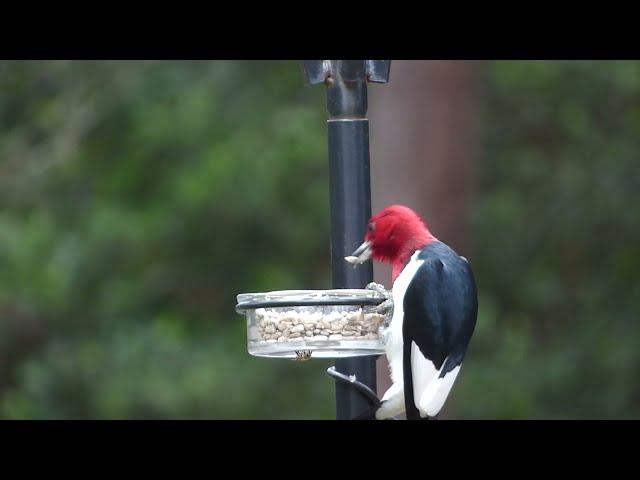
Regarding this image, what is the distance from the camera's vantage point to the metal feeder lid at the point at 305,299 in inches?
137

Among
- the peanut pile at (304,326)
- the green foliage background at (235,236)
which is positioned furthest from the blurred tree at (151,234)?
the peanut pile at (304,326)

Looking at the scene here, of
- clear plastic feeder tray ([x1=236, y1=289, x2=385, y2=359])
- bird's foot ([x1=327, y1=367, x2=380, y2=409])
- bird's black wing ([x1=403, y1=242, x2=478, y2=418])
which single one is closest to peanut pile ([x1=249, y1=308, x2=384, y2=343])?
clear plastic feeder tray ([x1=236, y1=289, x2=385, y2=359])

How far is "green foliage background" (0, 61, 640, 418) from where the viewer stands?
9.53m

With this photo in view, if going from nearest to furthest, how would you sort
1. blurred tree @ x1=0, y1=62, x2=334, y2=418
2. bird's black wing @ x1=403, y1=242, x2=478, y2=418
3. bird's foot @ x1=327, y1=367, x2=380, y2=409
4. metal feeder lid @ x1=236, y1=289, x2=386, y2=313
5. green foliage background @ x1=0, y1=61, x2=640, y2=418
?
1. metal feeder lid @ x1=236, y1=289, x2=386, y2=313
2. bird's foot @ x1=327, y1=367, x2=380, y2=409
3. bird's black wing @ x1=403, y1=242, x2=478, y2=418
4. blurred tree @ x1=0, y1=62, x2=334, y2=418
5. green foliage background @ x1=0, y1=61, x2=640, y2=418

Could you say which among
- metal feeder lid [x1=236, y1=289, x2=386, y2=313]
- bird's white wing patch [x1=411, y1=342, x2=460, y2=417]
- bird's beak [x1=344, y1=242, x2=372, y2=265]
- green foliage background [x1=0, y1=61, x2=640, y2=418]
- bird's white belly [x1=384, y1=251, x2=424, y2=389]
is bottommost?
green foliage background [x1=0, y1=61, x2=640, y2=418]

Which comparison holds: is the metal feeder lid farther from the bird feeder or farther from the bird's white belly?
the bird's white belly

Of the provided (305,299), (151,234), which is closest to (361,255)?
(305,299)

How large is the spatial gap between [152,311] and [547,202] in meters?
3.52

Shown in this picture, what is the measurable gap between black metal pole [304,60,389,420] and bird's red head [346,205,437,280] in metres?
0.05

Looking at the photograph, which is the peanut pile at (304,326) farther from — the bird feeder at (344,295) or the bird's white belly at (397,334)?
the bird's white belly at (397,334)

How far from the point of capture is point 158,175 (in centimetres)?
1034

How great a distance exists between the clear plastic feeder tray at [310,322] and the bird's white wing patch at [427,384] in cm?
21

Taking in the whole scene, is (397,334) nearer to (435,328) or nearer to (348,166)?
(435,328)

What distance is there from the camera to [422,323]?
384cm
